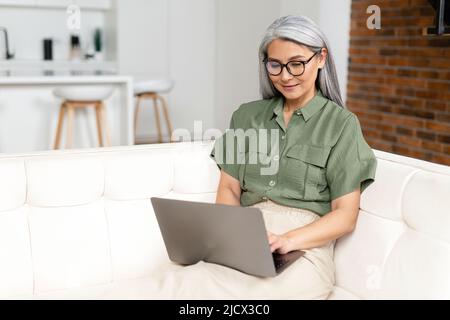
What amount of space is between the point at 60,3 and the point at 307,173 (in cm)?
505

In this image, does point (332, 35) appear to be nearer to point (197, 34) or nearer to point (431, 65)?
point (431, 65)

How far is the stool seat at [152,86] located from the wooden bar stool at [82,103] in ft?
2.52

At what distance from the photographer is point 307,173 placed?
5.47 ft

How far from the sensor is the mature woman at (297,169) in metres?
1.50

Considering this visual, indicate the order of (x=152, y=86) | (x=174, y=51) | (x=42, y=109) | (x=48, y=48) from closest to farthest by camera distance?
1. (x=42, y=109)
2. (x=152, y=86)
3. (x=48, y=48)
4. (x=174, y=51)

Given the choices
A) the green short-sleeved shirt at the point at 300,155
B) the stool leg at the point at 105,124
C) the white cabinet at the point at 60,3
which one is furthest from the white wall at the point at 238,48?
the green short-sleeved shirt at the point at 300,155

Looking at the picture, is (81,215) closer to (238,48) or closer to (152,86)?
(152,86)

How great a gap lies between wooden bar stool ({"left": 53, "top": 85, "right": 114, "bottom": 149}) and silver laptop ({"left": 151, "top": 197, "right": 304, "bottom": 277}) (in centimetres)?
292

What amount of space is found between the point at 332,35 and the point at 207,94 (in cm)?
232

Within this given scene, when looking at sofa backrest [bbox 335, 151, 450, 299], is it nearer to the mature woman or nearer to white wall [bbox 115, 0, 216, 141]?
the mature woman

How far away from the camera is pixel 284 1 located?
4953 millimetres

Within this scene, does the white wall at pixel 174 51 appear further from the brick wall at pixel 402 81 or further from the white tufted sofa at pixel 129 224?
the white tufted sofa at pixel 129 224

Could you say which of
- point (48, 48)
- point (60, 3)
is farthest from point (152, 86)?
point (60, 3)

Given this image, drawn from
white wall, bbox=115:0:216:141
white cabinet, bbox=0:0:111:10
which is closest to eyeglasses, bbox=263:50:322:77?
white wall, bbox=115:0:216:141
